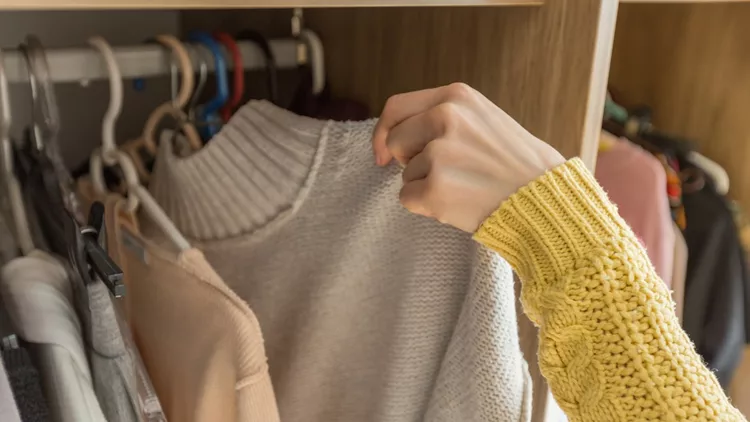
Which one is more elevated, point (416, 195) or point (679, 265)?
point (416, 195)

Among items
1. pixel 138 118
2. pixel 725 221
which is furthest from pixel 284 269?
pixel 725 221

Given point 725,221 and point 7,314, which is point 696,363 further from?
point 725,221

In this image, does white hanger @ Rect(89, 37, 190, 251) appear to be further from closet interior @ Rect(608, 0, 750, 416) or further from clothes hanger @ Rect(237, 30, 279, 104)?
closet interior @ Rect(608, 0, 750, 416)

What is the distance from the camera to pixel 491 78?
2.18ft

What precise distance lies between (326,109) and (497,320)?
37 cm

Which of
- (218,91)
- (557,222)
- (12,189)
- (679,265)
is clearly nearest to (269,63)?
(218,91)

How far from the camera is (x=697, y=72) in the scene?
1001mm

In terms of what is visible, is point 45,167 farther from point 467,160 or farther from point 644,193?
point 644,193

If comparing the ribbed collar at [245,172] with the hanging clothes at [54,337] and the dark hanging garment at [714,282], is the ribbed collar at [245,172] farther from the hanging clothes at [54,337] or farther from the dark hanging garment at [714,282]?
the dark hanging garment at [714,282]

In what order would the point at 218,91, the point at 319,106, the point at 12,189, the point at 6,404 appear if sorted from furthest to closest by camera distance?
the point at 319,106, the point at 218,91, the point at 12,189, the point at 6,404

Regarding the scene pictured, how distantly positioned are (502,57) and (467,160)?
0.76ft

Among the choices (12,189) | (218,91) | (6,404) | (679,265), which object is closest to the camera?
(6,404)

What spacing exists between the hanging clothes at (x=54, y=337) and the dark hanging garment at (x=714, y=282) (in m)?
0.78

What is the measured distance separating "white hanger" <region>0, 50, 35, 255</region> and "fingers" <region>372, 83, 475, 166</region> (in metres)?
0.30
